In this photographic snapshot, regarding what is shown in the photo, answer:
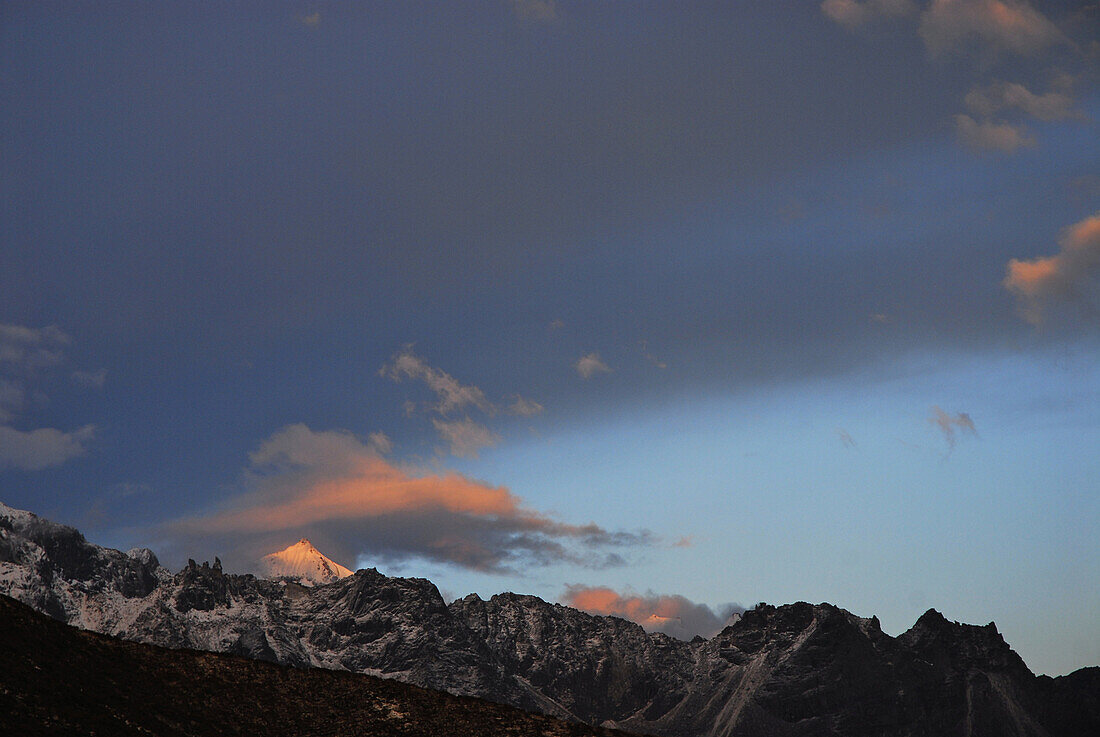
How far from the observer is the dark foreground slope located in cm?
8112

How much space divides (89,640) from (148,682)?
24.3 ft

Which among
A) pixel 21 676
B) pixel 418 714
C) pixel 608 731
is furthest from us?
pixel 608 731

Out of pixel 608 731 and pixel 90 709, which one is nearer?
pixel 90 709

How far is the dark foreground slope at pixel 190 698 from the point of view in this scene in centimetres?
8112

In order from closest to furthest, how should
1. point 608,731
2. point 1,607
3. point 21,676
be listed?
point 21,676 < point 1,607 < point 608,731

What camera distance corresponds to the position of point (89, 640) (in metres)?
97.6

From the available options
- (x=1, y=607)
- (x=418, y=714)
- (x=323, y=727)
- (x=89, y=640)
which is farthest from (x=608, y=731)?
(x=1, y=607)

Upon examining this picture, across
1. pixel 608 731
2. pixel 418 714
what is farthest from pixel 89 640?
pixel 608 731

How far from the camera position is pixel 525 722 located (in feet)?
344

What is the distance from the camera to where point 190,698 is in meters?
94.4

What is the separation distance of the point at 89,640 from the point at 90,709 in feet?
52.7

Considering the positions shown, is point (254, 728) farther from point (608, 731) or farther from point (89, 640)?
point (608, 731)

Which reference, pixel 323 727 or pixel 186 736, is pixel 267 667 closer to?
pixel 323 727

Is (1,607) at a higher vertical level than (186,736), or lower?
higher
